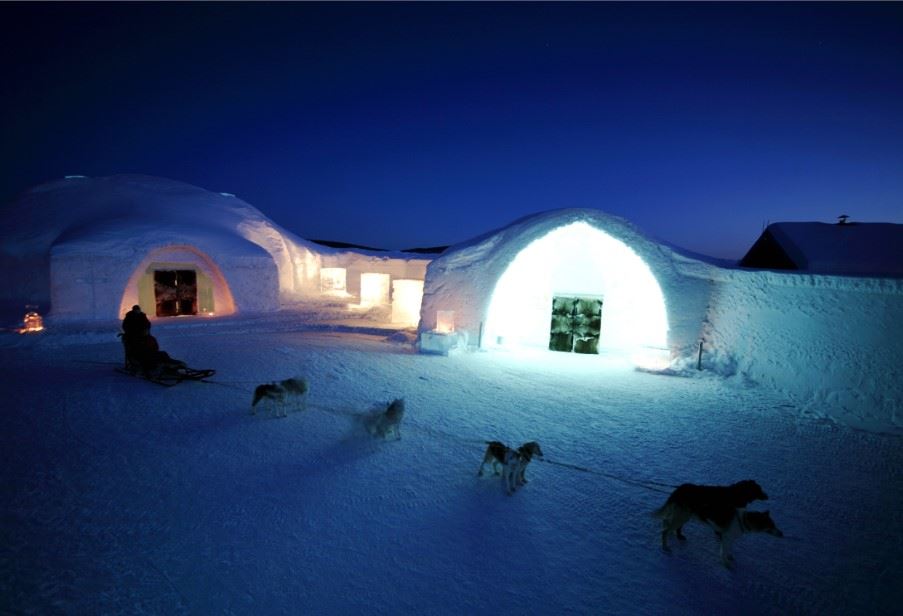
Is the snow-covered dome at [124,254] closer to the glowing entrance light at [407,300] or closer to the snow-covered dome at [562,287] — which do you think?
the glowing entrance light at [407,300]

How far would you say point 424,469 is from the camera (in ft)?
15.2

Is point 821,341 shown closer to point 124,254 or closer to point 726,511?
point 726,511

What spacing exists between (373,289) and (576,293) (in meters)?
8.61

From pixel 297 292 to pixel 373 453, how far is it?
53.5ft

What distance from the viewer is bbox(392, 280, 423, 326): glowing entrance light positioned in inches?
578

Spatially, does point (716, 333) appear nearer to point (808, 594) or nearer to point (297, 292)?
point (808, 594)

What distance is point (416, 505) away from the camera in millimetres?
3947

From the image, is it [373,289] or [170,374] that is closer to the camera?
[170,374]

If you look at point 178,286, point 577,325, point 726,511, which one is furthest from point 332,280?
point 726,511

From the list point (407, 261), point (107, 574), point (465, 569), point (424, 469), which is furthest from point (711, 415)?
point (407, 261)

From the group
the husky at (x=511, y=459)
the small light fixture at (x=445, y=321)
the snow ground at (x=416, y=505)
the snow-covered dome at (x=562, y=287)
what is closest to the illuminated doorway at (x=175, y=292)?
the snow ground at (x=416, y=505)

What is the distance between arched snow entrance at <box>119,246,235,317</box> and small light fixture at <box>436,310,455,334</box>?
830 cm

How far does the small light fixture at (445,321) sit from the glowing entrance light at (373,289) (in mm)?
6705

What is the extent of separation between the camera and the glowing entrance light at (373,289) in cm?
1694
